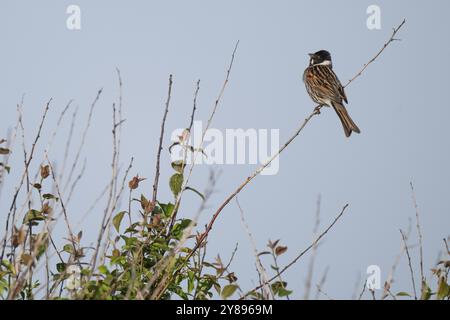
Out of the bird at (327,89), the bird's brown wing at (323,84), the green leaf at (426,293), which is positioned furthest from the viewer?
the bird's brown wing at (323,84)

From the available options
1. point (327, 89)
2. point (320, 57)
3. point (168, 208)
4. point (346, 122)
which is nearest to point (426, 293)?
point (168, 208)

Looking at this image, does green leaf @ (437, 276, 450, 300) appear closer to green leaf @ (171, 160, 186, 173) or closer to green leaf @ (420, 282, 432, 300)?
green leaf @ (420, 282, 432, 300)

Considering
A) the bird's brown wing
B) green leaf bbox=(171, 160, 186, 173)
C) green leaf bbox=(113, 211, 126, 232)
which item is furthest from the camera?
the bird's brown wing

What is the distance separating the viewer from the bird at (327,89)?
7.58 m

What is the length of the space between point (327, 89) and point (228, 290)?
19.6ft

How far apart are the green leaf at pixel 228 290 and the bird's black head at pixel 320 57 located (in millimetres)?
7516

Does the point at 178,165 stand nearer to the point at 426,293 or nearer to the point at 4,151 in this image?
the point at 4,151

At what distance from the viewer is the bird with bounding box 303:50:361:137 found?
7.58 metres

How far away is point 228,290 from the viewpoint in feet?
9.20

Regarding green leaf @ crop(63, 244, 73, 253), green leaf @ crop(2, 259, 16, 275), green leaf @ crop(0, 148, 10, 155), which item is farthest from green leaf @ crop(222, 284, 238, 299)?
green leaf @ crop(0, 148, 10, 155)

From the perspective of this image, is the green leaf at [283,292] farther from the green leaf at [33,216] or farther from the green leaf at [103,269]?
the green leaf at [33,216]

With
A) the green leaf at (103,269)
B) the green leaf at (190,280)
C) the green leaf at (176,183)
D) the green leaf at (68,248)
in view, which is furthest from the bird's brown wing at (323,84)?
the green leaf at (103,269)

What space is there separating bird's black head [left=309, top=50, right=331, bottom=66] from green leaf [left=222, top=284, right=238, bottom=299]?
7.52 meters
